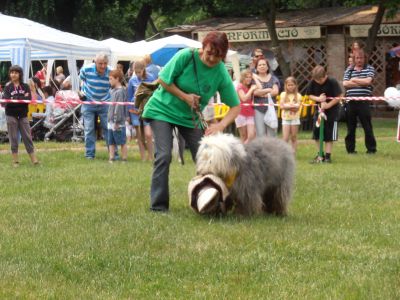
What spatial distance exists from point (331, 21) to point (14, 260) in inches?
919

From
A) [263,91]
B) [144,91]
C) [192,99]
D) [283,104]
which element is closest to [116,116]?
[263,91]

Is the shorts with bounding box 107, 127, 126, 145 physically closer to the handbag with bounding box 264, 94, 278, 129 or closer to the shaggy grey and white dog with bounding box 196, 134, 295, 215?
the handbag with bounding box 264, 94, 278, 129

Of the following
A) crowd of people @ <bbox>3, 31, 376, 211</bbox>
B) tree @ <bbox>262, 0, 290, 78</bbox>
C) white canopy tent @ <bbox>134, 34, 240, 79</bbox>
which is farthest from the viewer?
tree @ <bbox>262, 0, 290, 78</bbox>

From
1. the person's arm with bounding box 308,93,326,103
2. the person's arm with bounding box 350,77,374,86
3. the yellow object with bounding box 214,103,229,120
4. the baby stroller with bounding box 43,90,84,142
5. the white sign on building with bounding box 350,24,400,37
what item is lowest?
the baby stroller with bounding box 43,90,84,142

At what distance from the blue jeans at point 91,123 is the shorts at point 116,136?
521mm

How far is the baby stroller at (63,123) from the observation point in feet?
66.5

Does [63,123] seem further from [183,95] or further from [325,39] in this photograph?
[183,95]

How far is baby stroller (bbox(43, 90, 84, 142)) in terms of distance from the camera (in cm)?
2028

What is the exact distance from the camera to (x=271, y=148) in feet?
27.2

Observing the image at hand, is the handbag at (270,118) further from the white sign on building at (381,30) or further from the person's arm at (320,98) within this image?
the white sign on building at (381,30)

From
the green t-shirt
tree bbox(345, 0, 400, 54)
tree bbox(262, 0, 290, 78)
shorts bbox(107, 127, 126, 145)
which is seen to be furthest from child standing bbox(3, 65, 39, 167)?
tree bbox(345, 0, 400, 54)

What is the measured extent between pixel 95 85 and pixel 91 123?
726mm

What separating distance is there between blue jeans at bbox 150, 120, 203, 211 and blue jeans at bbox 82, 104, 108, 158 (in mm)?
6967

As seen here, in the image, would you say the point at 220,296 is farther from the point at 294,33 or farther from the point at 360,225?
the point at 294,33
